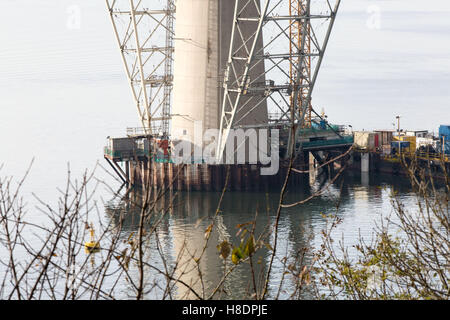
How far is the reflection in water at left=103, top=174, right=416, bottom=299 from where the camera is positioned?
122ft

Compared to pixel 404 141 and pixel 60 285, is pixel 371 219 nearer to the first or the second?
pixel 60 285

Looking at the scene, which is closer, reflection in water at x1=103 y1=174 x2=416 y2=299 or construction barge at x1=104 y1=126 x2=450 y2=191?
reflection in water at x1=103 y1=174 x2=416 y2=299

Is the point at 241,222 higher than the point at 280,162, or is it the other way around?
the point at 280,162

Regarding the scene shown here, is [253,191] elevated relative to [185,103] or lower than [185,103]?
lower

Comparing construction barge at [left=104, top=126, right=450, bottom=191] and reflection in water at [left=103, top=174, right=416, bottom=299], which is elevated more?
construction barge at [left=104, top=126, right=450, bottom=191]

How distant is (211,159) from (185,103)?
716 centimetres

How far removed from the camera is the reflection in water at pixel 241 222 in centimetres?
3731

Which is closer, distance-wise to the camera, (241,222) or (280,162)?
(241,222)

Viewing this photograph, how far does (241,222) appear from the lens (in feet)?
189

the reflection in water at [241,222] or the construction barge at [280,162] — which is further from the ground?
the construction barge at [280,162]

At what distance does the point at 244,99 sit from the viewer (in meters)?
77.3
